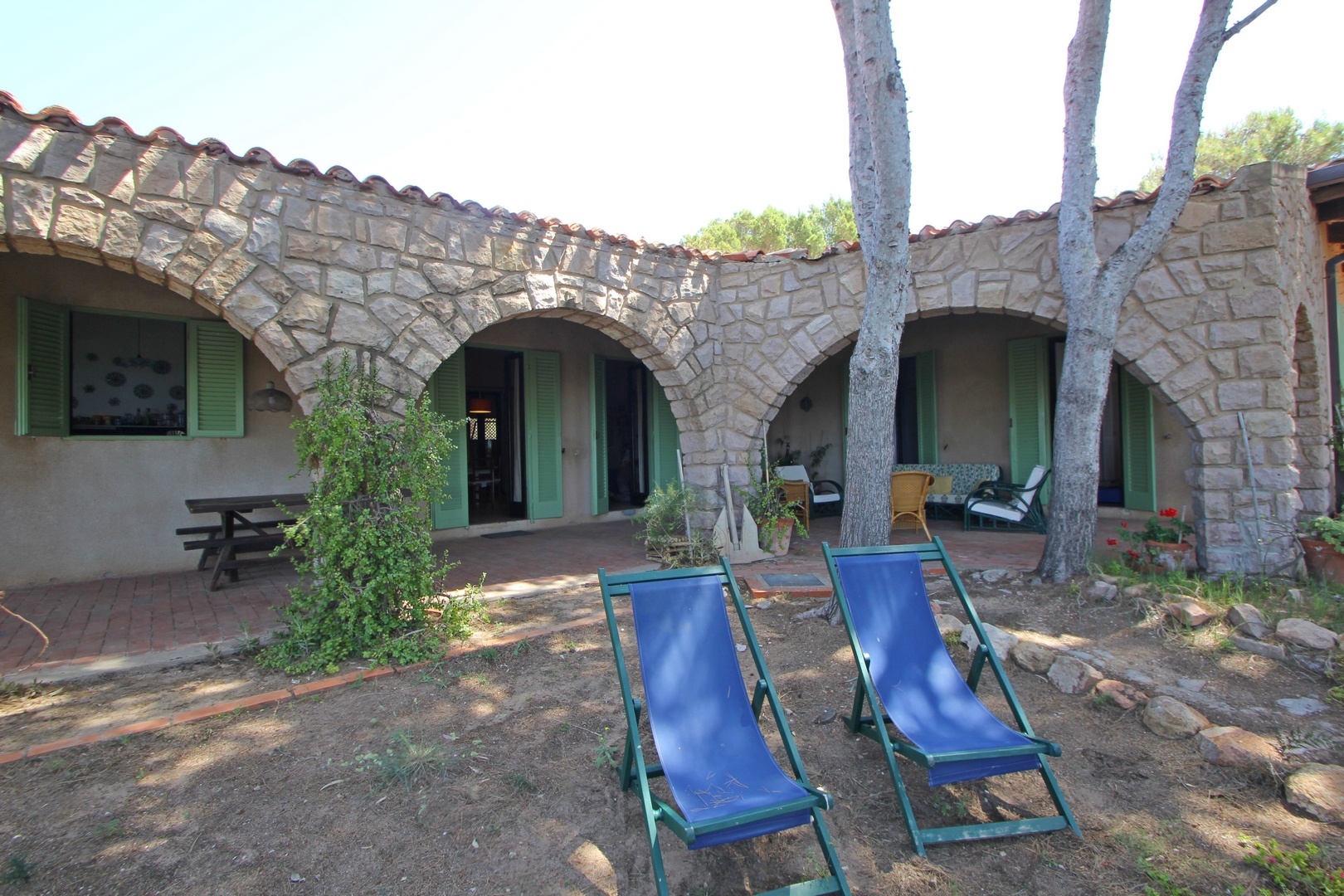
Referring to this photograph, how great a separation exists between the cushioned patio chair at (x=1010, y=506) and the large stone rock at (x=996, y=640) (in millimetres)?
3694

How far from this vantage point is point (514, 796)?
8.15 ft

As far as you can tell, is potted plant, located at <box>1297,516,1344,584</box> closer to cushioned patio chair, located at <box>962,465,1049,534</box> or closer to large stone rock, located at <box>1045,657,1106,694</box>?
cushioned patio chair, located at <box>962,465,1049,534</box>

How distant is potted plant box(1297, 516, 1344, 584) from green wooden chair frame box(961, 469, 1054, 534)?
7.66ft

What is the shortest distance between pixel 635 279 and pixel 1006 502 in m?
4.61

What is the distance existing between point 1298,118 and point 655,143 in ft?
48.5

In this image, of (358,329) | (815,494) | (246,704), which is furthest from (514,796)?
(815,494)

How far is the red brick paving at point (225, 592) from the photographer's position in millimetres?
3883

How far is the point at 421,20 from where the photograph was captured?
6.07 meters

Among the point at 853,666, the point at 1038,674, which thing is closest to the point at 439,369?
the point at 853,666

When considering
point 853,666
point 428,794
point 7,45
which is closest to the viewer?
point 428,794

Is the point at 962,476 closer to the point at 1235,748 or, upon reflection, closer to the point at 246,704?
the point at 1235,748

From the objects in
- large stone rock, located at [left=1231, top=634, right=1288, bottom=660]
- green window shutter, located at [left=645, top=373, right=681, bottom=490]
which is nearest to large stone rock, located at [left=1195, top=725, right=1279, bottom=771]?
large stone rock, located at [left=1231, top=634, right=1288, bottom=660]

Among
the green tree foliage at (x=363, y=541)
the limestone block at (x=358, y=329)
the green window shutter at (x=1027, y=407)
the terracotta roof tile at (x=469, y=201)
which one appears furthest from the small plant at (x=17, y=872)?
the green window shutter at (x=1027, y=407)

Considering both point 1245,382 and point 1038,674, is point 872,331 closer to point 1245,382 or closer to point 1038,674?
point 1038,674
